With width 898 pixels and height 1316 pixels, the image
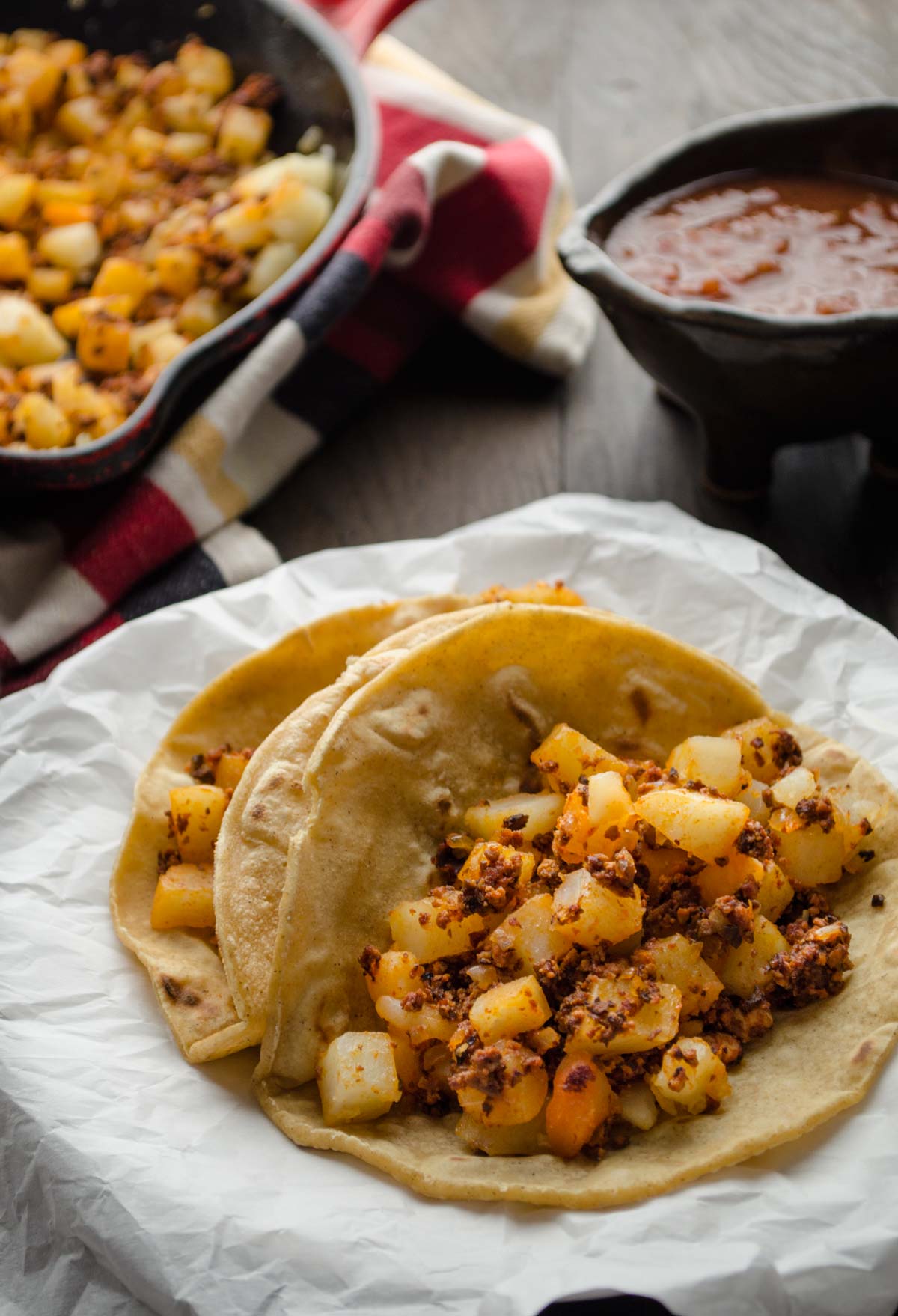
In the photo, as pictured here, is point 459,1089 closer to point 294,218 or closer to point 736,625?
point 736,625

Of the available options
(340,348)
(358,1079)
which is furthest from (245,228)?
(358,1079)

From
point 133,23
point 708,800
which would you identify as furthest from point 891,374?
point 133,23

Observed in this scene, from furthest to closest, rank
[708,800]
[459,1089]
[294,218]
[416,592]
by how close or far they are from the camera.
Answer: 1. [294,218]
2. [416,592]
3. [708,800]
4. [459,1089]

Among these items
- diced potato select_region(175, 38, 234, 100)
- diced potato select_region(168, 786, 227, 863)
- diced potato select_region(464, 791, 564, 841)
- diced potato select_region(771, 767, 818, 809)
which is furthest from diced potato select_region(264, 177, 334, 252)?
diced potato select_region(771, 767, 818, 809)

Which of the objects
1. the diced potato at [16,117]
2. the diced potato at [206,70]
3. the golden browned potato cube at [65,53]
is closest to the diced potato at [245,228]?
the diced potato at [206,70]

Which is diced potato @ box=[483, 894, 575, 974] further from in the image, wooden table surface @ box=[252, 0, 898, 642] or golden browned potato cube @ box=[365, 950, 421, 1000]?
wooden table surface @ box=[252, 0, 898, 642]

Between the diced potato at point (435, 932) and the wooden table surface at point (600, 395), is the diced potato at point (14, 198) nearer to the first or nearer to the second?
the wooden table surface at point (600, 395)

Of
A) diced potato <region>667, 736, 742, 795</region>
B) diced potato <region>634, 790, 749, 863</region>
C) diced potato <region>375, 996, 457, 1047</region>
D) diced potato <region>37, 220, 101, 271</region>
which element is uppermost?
diced potato <region>37, 220, 101, 271</region>
